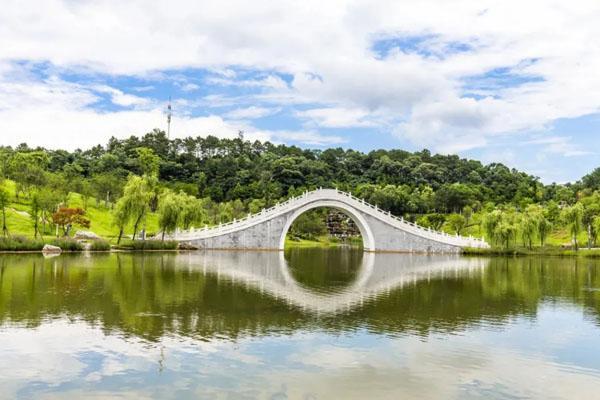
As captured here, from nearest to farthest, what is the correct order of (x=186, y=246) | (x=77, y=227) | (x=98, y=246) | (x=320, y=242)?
(x=98, y=246)
(x=186, y=246)
(x=77, y=227)
(x=320, y=242)

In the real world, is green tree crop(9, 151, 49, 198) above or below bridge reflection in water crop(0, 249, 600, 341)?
above

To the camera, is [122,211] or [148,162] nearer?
[122,211]

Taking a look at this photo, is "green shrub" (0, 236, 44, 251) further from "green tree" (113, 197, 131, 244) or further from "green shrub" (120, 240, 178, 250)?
"green shrub" (120, 240, 178, 250)

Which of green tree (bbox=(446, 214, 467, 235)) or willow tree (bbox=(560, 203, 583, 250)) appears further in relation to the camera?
green tree (bbox=(446, 214, 467, 235))

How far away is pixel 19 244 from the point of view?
34750 mm

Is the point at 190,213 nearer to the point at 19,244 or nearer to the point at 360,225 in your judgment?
the point at 19,244


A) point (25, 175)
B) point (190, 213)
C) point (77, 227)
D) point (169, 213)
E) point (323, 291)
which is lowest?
point (323, 291)

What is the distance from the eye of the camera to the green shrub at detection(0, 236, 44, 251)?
34.2 m

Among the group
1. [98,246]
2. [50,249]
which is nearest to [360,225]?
[98,246]

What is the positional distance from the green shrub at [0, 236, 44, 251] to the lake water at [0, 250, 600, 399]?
11.7 metres

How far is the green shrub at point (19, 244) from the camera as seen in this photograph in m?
34.2

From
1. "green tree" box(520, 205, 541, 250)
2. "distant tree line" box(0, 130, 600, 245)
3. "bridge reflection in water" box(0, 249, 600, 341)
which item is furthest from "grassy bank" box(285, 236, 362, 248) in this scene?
"bridge reflection in water" box(0, 249, 600, 341)

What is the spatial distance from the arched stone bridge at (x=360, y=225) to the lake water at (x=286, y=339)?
2329 centimetres

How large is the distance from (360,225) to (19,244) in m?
28.6
